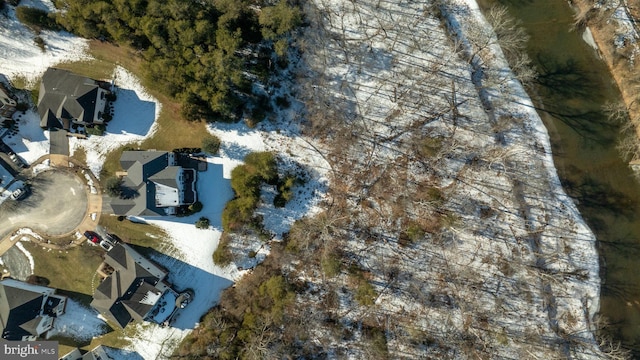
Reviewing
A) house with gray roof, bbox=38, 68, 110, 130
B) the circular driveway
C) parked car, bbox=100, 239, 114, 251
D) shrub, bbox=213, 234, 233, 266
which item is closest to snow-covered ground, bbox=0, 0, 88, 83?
house with gray roof, bbox=38, 68, 110, 130

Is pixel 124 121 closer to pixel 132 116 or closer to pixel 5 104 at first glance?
pixel 132 116

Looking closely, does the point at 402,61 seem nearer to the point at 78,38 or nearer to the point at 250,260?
the point at 250,260

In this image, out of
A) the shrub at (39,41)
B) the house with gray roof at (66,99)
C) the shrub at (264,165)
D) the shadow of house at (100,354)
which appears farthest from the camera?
the shrub at (39,41)

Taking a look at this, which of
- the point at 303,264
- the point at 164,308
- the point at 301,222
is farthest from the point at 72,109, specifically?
the point at 303,264

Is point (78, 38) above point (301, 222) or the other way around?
above

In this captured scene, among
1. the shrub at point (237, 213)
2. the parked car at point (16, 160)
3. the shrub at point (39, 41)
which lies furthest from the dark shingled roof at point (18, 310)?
the shrub at point (39, 41)

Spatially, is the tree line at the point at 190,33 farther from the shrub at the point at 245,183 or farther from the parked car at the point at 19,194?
the parked car at the point at 19,194

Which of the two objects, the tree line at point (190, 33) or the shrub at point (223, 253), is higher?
the tree line at point (190, 33)
